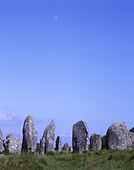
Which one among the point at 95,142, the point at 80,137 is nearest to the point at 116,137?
the point at 95,142

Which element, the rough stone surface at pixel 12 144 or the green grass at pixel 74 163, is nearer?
the green grass at pixel 74 163

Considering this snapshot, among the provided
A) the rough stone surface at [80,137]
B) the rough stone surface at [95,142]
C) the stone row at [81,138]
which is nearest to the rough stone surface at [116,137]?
the stone row at [81,138]

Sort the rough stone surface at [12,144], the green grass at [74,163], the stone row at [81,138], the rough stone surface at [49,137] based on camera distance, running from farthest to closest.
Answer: the rough stone surface at [12,144]
the rough stone surface at [49,137]
the stone row at [81,138]
the green grass at [74,163]

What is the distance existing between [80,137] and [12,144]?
349 inches

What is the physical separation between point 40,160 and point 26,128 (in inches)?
291

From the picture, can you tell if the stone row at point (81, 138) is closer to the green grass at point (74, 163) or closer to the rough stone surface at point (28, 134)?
the rough stone surface at point (28, 134)

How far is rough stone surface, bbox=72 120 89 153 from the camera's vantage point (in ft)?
105

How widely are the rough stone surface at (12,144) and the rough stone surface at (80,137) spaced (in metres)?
7.46

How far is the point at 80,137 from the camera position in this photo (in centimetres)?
3234

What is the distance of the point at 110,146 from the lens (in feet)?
104

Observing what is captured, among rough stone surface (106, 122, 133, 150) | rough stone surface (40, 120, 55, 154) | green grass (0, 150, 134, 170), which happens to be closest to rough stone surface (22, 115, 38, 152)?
rough stone surface (40, 120, 55, 154)

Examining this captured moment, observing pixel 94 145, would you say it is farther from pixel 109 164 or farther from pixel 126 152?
pixel 109 164

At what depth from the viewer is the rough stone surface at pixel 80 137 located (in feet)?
105

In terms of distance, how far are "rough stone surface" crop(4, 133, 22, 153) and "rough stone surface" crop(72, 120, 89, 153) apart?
746 cm
